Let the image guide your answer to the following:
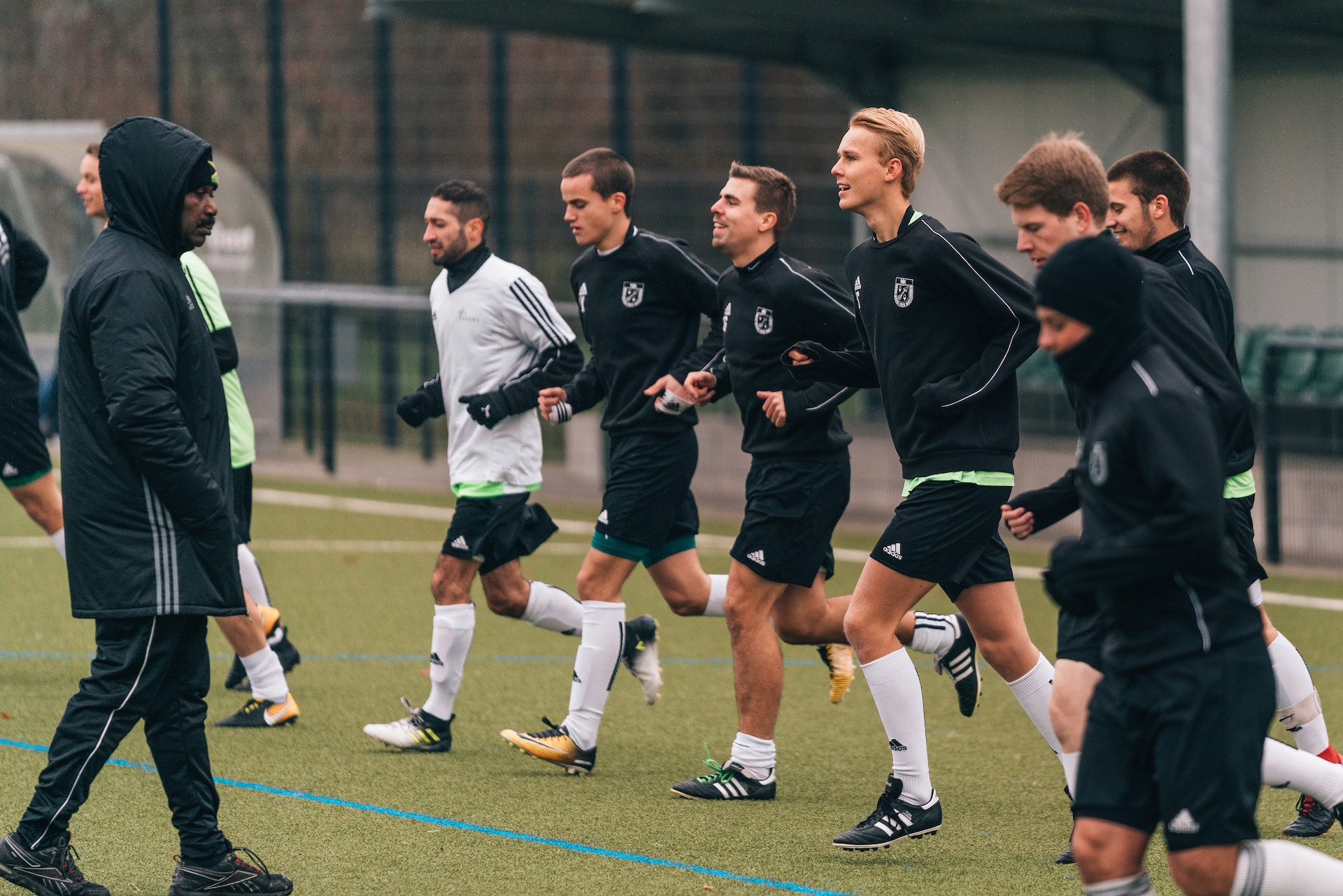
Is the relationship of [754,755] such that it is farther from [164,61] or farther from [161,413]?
[164,61]

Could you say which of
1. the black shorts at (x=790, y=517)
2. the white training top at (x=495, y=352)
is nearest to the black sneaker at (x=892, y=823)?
the black shorts at (x=790, y=517)

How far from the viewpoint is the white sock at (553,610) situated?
6.65 meters

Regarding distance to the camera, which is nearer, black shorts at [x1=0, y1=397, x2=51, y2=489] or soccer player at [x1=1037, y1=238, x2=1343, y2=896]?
soccer player at [x1=1037, y1=238, x2=1343, y2=896]

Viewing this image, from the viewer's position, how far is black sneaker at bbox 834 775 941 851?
5.07 meters

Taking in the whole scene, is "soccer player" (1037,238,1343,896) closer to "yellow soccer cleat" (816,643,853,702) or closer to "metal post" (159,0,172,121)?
"yellow soccer cleat" (816,643,853,702)

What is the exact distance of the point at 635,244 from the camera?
630 cm

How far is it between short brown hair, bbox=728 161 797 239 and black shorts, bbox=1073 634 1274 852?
2.56 metres

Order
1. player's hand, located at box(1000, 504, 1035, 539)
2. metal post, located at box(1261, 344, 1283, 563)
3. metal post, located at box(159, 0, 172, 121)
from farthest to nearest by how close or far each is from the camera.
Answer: metal post, located at box(159, 0, 172, 121), metal post, located at box(1261, 344, 1283, 563), player's hand, located at box(1000, 504, 1035, 539)

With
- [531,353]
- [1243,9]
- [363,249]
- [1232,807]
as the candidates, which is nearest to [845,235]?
[1243,9]

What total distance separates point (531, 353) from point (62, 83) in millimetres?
20707

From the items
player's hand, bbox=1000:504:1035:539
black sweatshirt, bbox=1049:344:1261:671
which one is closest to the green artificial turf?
player's hand, bbox=1000:504:1035:539

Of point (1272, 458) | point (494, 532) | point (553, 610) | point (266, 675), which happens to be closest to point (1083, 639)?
point (494, 532)

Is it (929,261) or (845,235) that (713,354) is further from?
(845,235)

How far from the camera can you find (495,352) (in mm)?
6523
